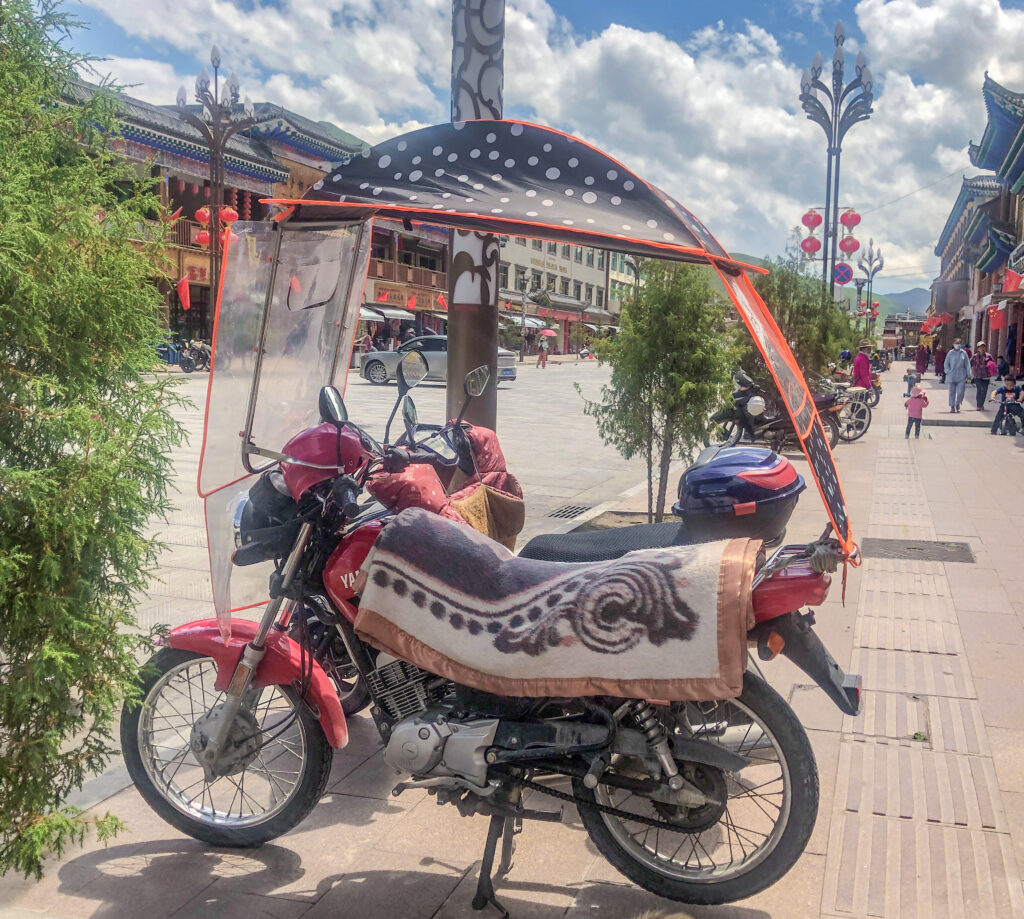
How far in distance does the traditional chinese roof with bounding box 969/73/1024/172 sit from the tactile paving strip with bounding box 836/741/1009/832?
3435cm

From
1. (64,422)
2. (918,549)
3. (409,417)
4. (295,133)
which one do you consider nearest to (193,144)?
(295,133)

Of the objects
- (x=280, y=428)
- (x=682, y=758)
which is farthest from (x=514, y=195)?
(x=682, y=758)

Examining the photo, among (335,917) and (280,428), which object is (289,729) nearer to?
(335,917)

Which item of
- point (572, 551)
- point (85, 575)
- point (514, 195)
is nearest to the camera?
point (85, 575)

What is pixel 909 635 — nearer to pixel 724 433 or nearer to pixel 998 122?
pixel 724 433

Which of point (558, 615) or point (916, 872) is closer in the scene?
point (558, 615)

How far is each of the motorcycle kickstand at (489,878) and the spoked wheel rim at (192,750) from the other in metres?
0.66

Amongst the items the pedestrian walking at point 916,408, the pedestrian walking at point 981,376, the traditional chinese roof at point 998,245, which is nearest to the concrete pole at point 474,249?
the pedestrian walking at point 916,408

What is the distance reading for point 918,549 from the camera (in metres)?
7.70

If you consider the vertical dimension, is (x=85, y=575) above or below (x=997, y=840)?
above

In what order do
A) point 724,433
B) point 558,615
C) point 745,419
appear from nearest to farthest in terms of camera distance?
point 558,615 → point 745,419 → point 724,433

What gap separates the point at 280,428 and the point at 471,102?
9.55ft

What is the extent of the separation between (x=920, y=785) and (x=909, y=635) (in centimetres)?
197

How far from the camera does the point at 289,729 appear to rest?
10.4ft
